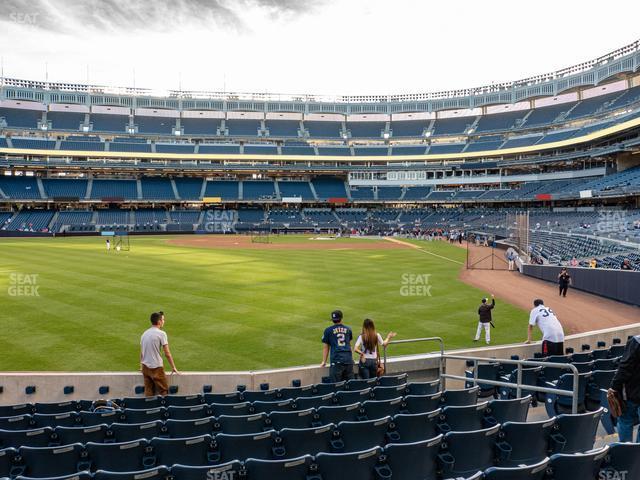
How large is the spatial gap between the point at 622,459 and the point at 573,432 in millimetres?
1418

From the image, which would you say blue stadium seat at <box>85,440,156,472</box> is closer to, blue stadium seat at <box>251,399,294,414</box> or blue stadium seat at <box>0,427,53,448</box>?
blue stadium seat at <box>0,427,53,448</box>

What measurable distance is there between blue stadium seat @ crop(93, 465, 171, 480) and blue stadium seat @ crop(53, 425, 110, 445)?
224 cm

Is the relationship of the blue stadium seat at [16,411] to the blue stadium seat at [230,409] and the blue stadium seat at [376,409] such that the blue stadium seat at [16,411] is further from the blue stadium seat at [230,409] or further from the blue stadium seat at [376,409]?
the blue stadium seat at [376,409]

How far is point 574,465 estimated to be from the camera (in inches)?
175

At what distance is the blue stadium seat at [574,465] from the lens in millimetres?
4422

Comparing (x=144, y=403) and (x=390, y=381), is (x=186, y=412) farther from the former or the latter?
(x=390, y=381)

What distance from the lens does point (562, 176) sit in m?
72.8

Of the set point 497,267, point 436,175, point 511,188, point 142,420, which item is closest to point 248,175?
point 436,175

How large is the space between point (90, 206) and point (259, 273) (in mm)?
70726

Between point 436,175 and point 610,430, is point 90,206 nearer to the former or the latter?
point 436,175

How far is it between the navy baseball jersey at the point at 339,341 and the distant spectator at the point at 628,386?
205 inches

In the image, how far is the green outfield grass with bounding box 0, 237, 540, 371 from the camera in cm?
1384

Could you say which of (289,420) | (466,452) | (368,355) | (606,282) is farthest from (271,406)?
(606,282)

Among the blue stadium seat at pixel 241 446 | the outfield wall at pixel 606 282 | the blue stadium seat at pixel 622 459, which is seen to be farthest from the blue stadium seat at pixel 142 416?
the outfield wall at pixel 606 282
